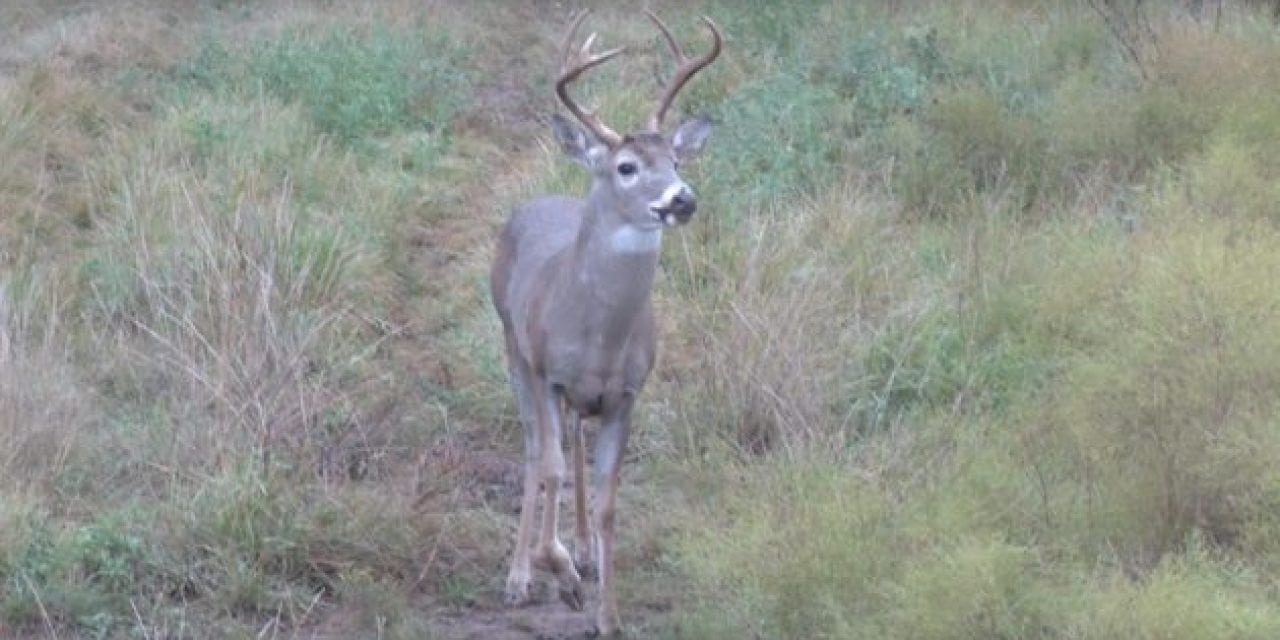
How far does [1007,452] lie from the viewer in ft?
27.7

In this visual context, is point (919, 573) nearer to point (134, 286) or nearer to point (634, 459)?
point (634, 459)

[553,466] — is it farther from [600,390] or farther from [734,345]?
[734,345]

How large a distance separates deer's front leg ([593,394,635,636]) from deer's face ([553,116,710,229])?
67 cm

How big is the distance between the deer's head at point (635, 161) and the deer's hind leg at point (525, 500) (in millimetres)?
862

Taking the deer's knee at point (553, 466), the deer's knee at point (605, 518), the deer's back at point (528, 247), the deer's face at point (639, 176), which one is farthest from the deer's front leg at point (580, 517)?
the deer's face at point (639, 176)

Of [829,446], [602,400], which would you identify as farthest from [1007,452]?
[602,400]

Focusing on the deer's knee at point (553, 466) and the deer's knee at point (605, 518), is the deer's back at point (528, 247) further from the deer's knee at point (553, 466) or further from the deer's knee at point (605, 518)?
the deer's knee at point (605, 518)

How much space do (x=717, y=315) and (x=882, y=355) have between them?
81 centimetres

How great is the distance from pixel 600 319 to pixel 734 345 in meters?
1.61

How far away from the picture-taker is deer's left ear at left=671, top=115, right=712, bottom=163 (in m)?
8.99

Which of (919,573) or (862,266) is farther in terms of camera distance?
(862,266)

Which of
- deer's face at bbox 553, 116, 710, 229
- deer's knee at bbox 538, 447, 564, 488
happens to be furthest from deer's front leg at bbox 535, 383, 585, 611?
deer's face at bbox 553, 116, 710, 229

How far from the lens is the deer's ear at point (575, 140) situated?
8.63 m

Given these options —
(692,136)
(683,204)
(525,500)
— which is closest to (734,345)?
(692,136)
